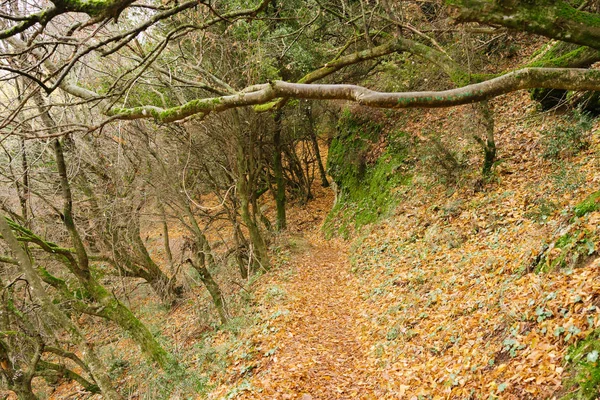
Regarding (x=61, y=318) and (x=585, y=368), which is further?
(x=61, y=318)

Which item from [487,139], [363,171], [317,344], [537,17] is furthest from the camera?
[363,171]

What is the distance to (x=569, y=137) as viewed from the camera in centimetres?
780

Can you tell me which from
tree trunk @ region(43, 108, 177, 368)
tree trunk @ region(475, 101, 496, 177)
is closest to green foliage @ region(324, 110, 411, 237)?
tree trunk @ region(475, 101, 496, 177)

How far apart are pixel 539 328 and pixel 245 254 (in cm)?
938

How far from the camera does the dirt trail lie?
19.5ft

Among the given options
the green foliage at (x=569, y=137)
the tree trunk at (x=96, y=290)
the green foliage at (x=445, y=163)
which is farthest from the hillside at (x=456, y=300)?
the tree trunk at (x=96, y=290)

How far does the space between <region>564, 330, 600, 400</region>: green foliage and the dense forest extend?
0.02m

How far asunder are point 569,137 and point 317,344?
21.9 feet

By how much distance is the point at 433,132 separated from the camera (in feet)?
42.1

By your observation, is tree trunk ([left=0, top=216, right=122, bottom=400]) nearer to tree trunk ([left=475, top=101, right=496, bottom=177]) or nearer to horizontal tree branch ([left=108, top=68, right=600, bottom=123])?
horizontal tree branch ([left=108, top=68, right=600, bottom=123])

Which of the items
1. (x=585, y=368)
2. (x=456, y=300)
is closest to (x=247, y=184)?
(x=456, y=300)

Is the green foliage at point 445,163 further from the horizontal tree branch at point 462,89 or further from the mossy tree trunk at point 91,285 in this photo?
the mossy tree trunk at point 91,285

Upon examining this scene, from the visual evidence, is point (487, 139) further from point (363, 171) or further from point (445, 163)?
point (363, 171)

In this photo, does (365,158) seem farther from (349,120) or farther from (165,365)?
(165,365)
